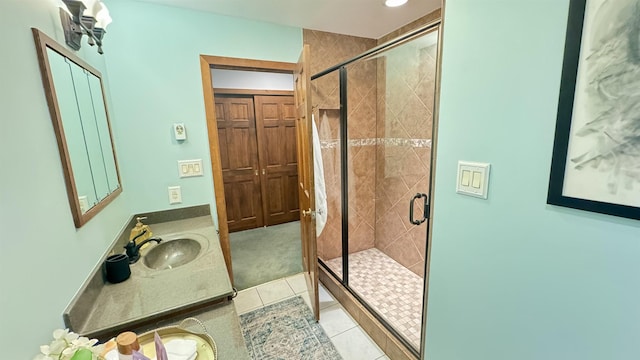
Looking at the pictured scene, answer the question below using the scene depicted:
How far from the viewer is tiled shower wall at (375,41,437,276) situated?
225 cm

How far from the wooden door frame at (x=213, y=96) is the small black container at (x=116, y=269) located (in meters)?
0.82

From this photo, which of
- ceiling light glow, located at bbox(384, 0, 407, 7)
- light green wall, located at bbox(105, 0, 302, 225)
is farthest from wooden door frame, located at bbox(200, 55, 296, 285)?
ceiling light glow, located at bbox(384, 0, 407, 7)

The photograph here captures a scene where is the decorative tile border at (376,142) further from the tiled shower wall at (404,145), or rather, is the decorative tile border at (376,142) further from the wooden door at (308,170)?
the wooden door at (308,170)

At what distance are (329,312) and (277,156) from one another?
2494mm

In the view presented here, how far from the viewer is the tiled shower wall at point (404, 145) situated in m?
2.25

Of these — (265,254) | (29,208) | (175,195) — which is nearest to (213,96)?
(175,195)

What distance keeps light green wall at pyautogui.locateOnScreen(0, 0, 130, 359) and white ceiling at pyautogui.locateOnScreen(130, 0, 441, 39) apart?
108 cm

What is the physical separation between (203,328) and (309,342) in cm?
112

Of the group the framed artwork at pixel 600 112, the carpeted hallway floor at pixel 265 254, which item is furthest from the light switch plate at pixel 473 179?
the carpeted hallway floor at pixel 265 254

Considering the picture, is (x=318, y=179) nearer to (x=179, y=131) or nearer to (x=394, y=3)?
(x=179, y=131)

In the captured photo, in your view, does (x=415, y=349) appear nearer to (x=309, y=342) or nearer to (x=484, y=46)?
(x=309, y=342)

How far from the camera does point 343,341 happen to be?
182cm

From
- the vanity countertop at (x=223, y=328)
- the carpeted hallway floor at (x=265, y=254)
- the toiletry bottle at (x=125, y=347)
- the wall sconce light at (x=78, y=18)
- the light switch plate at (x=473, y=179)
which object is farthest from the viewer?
the carpeted hallway floor at (x=265, y=254)

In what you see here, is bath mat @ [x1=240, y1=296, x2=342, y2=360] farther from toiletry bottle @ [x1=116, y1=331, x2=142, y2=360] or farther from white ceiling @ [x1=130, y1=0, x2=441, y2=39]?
white ceiling @ [x1=130, y1=0, x2=441, y2=39]
